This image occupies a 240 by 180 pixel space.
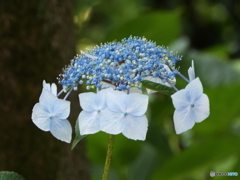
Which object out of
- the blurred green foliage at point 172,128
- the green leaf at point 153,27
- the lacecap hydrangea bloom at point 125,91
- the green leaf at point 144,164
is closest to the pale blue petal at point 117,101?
the lacecap hydrangea bloom at point 125,91

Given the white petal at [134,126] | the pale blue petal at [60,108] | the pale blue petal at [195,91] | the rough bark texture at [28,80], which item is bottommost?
the white petal at [134,126]

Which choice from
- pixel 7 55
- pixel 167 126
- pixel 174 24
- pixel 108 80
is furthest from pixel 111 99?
pixel 167 126

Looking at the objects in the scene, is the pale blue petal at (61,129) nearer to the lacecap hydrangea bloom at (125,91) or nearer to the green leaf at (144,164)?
the lacecap hydrangea bloom at (125,91)

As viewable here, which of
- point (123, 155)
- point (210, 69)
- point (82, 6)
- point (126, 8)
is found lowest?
point (123, 155)

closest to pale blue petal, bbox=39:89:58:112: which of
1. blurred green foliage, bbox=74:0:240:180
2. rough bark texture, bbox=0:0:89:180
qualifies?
rough bark texture, bbox=0:0:89:180

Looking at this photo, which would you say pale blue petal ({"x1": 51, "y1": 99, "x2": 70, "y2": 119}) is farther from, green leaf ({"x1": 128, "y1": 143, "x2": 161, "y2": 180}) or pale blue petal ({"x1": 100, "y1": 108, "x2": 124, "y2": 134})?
green leaf ({"x1": 128, "y1": 143, "x2": 161, "y2": 180})

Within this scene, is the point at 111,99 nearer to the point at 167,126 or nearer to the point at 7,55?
the point at 7,55

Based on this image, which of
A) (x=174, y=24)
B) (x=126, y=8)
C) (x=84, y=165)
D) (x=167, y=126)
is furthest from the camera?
(x=126, y=8)

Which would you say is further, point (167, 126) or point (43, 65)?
point (167, 126)

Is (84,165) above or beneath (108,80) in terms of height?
above
